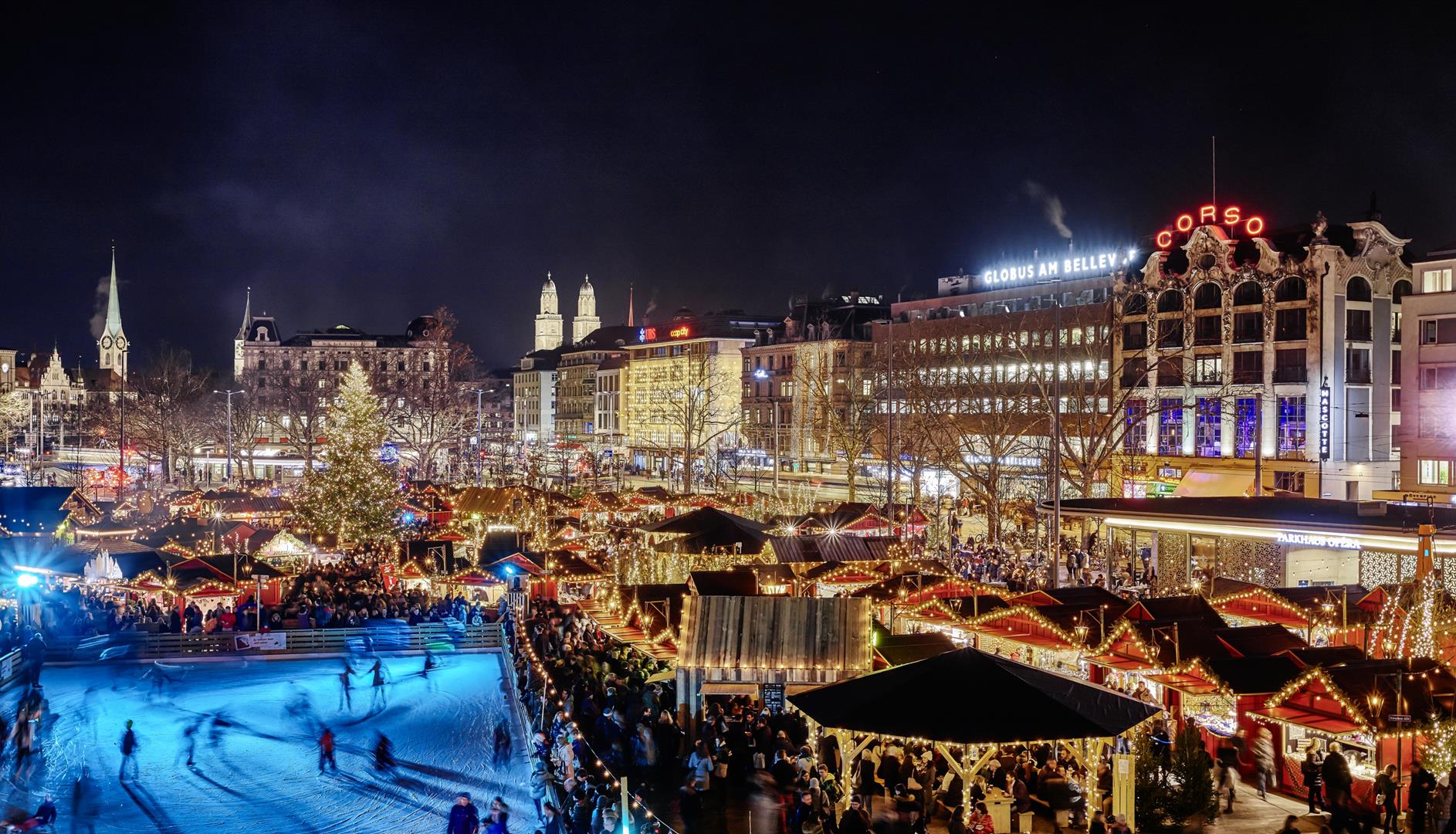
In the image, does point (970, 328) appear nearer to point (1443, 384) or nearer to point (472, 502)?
point (1443, 384)

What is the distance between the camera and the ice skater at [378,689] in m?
24.2

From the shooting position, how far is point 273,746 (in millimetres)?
20828

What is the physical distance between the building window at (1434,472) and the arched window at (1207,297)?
13724 mm

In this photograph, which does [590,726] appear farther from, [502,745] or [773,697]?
[773,697]

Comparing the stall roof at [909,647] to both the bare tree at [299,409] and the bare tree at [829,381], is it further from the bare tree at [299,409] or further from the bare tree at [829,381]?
the bare tree at [829,381]

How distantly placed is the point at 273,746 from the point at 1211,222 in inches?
1981

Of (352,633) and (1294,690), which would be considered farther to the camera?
(352,633)

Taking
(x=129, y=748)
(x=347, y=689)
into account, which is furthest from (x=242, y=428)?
(x=129, y=748)

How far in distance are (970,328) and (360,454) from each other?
147 feet

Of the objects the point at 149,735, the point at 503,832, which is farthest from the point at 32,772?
the point at 503,832

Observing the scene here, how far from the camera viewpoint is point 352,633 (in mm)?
29594

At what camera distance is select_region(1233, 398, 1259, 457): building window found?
184 feet

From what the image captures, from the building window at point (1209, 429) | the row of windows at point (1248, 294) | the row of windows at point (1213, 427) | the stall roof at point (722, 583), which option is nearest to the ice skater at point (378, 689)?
the stall roof at point (722, 583)

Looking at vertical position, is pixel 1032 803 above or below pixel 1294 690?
below
